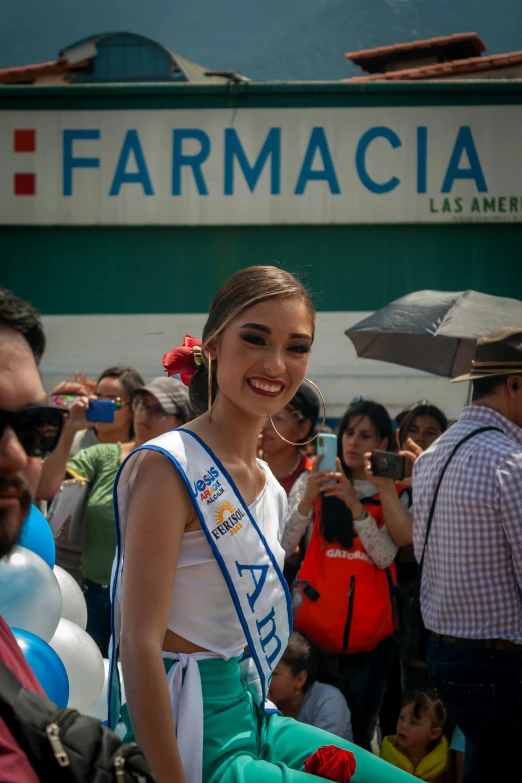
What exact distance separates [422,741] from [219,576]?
8.49 ft

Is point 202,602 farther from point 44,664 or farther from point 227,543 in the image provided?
point 44,664

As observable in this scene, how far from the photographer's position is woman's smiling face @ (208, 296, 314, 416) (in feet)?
7.29

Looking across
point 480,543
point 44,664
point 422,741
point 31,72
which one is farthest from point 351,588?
point 31,72

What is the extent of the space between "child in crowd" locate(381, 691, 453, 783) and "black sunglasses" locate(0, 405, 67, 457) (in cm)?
318

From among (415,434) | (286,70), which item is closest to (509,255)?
(415,434)

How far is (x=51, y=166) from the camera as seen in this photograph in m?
9.35

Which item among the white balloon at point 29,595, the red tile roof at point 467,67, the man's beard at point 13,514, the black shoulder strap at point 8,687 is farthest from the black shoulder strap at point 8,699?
A: the red tile roof at point 467,67

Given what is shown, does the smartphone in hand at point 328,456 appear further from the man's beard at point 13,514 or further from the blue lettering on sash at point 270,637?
the man's beard at point 13,514

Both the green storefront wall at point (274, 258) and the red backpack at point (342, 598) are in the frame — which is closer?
the red backpack at point (342, 598)

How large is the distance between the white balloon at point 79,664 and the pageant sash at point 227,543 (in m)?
0.91

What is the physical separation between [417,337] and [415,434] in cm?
95

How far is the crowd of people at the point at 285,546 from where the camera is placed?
192 cm

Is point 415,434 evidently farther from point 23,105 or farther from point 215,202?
point 23,105

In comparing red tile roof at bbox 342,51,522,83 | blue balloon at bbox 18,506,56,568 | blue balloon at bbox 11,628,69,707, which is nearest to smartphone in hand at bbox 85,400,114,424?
blue balloon at bbox 18,506,56,568
